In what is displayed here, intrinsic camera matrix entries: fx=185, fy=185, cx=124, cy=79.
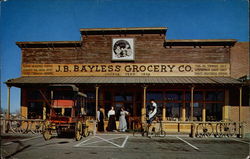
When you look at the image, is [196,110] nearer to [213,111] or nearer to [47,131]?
[213,111]

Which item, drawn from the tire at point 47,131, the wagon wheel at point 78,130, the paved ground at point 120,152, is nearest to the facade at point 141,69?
the wagon wheel at point 78,130

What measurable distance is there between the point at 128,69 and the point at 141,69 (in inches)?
41.2

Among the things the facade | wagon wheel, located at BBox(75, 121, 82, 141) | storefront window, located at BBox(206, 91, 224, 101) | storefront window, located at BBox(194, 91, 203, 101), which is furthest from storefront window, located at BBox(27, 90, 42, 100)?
storefront window, located at BBox(206, 91, 224, 101)

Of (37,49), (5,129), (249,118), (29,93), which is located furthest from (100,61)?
(249,118)

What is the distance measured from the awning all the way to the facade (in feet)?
0.26

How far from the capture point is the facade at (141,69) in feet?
47.2

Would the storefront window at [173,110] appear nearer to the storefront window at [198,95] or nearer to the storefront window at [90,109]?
the storefront window at [198,95]

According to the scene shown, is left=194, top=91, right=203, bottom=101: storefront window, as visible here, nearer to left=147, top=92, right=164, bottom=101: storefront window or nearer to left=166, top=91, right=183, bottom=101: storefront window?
left=166, top=91, right=183, bottom=101: storefront window

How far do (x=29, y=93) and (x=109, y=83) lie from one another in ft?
24.1

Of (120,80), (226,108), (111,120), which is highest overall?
(120,80)

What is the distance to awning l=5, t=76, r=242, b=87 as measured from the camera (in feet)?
42.4

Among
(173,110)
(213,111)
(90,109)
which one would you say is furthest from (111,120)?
(213,111)

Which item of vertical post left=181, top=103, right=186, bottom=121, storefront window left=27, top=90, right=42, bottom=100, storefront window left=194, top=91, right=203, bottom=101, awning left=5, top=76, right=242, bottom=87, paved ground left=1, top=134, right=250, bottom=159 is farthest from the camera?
storefront window left=27, top=90, right=42, bottom=100

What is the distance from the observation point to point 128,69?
1491cm
